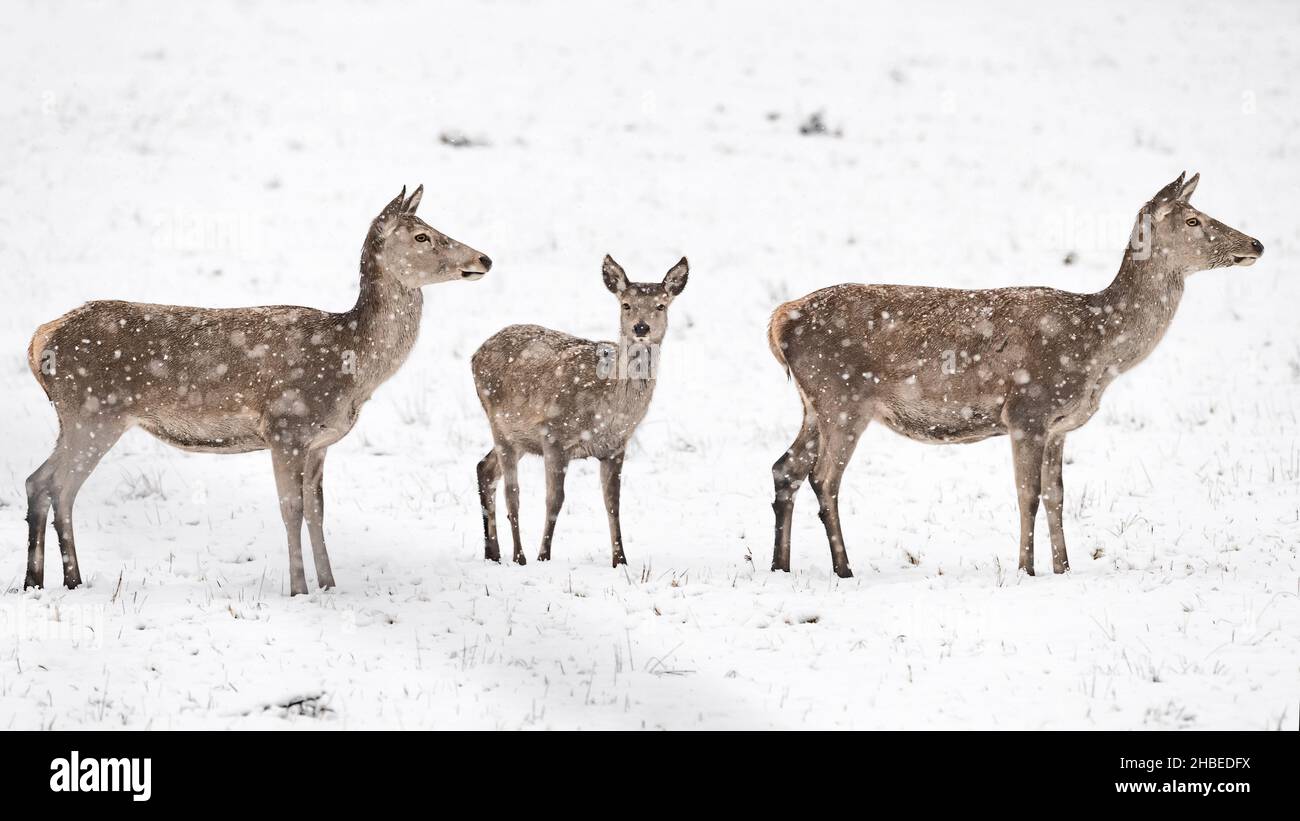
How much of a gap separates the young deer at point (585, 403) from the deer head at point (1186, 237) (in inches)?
138

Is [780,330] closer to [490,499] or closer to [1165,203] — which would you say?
[490,499]

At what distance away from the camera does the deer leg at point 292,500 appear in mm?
8312

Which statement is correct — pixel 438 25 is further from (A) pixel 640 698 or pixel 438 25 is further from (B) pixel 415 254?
(A) pixel 640 698

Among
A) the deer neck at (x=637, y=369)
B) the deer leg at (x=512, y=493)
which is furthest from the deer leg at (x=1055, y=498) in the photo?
the deer leg at (x=512, y=493)

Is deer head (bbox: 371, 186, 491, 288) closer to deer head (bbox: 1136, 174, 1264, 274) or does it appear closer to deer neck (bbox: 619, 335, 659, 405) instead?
deer neck (bbox: 619, 335, 659, 405)

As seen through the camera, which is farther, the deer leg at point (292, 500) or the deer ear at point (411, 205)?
the deer ear at point (411, 205)

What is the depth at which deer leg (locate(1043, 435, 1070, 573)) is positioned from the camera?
29.0 ft

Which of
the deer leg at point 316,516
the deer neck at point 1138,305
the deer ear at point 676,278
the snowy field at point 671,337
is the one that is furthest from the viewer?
the deer ear at point 676,278

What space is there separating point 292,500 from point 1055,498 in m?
5.34

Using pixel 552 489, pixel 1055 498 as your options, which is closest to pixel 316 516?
pixel 552 489

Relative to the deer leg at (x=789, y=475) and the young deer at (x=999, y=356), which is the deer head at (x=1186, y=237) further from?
the deer leg at (x=789, y=475)

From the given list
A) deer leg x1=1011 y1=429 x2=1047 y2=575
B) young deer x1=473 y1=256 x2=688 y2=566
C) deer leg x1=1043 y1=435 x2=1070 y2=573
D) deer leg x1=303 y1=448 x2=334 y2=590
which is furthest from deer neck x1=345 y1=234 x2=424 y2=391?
deer leg x1=1043 y1=435 x2=1070 y2=573

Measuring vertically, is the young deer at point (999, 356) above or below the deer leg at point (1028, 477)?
above

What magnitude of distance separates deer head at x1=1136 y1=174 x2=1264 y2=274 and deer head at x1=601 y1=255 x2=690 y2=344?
136 inches
